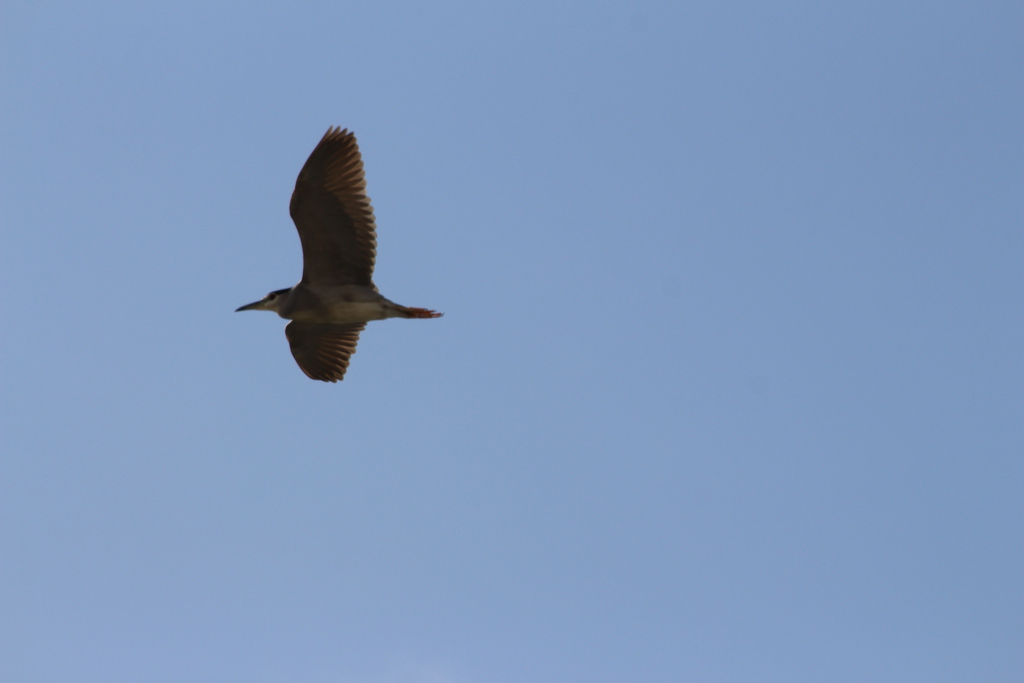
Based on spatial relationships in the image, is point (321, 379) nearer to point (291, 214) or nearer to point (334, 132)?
point (291, 214)

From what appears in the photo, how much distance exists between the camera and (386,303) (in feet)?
46.0

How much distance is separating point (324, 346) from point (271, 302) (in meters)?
1.22

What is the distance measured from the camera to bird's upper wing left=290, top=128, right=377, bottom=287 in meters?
13.6

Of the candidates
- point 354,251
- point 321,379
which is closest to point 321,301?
point 354,251

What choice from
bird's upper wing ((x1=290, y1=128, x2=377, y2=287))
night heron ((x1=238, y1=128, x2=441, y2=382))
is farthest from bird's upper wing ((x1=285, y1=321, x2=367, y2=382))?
bird's upper wing ((x1=290, y1=128, x2=377, y2=287))

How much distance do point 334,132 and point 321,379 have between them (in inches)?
151

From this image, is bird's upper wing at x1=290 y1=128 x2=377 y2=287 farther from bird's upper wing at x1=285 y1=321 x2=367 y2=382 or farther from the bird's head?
bird's upper wing at x1=285 y1=321 x2=367 y2=382

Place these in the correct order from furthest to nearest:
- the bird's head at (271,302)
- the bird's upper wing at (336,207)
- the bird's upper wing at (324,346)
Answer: the bird's upper wing at (324,346) → the bird's head at (271,302) → the bird's upper wing at (336,207)

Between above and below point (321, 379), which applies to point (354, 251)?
above

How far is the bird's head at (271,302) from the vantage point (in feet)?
47.5

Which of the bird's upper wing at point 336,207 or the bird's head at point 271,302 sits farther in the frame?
the bird's head at point 271,302

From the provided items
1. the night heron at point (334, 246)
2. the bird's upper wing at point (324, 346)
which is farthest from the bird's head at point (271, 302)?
the bird's upper wing at point (324, 346)

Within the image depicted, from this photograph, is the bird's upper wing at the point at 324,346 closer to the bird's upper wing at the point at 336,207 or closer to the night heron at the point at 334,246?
the night heron at the point at 334,246

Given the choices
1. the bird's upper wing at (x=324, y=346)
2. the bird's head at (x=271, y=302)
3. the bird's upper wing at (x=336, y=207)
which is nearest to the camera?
the bird's upper wing at (x=336, y=207)
